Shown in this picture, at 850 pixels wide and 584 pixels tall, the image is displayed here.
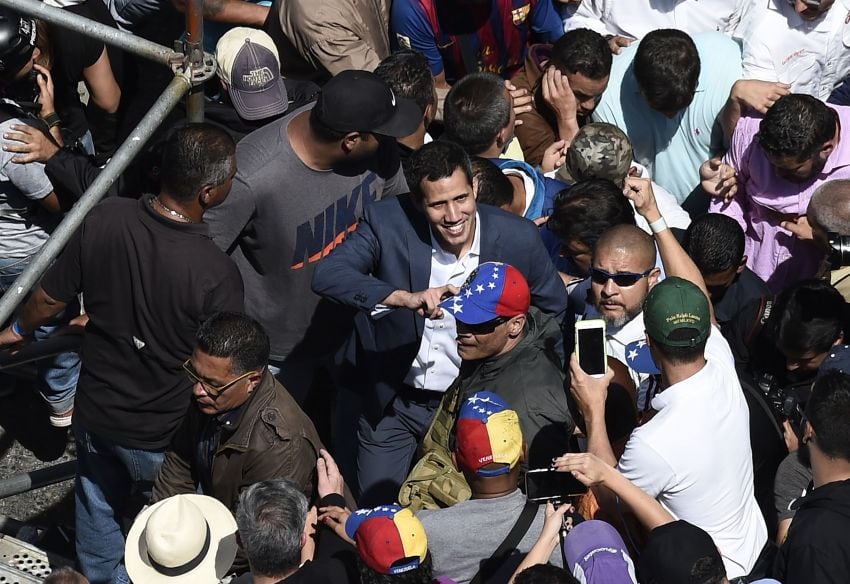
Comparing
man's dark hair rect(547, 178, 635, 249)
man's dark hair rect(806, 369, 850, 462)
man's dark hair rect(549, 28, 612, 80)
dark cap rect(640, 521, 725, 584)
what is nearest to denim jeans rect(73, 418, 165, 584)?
man's dark hair rect(547, 178, 635, 249)

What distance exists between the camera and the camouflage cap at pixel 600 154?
5090 millimetres

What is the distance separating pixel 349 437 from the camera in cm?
521

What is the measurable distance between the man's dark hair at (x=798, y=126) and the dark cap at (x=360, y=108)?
5.63 ft

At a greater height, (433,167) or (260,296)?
(433,167)

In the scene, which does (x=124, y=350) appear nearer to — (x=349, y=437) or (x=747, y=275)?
(x=349, y=437)

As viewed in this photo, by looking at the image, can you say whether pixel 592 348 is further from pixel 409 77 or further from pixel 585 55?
pixel 585 55

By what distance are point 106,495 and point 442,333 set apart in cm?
161

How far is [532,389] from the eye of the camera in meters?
3.95

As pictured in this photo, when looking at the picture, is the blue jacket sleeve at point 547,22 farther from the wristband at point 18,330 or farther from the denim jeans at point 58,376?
the wristband at point 18,330

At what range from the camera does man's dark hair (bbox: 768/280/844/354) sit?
4.43 m

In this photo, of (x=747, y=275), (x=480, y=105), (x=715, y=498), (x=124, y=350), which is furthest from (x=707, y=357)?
(x=124, y=350)

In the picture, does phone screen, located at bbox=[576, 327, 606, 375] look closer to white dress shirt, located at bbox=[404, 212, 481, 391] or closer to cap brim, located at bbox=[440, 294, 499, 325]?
cap brim, located at bbox=[440, 294, 499, 325]

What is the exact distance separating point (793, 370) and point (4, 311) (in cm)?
317

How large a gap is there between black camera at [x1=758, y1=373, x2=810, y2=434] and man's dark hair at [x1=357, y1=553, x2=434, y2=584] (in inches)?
73.1
